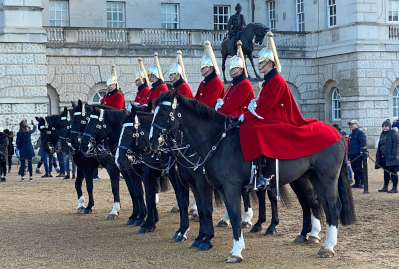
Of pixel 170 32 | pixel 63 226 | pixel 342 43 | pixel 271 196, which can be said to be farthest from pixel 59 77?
pixel 271 196

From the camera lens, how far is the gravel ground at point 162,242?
804 cm

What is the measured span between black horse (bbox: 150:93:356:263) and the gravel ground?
46 cm

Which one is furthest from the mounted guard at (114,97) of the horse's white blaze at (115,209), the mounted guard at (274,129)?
the mounted guard at (274,129)

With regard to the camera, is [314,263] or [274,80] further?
[274,80]

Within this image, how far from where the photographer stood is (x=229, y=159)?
816 centimetres

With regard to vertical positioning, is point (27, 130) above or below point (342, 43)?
below

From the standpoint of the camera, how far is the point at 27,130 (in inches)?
805

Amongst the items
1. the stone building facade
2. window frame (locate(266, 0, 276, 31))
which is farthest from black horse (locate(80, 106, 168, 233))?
window frame (locate(266, 0, 276, 31))

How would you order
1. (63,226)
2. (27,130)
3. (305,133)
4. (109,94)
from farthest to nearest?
1. (27,130)
2. (109,94)
3. (63,226)
4. (305,133)

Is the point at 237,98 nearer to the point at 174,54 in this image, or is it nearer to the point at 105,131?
the point at 105,131

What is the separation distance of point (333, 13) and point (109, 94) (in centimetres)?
1791

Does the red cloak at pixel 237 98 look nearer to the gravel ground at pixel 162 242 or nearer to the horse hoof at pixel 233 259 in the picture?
the gravel ground at pixel 162 242

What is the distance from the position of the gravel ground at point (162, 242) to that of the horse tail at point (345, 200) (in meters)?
0.41

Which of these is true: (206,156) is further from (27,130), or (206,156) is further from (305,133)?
(27,130)
